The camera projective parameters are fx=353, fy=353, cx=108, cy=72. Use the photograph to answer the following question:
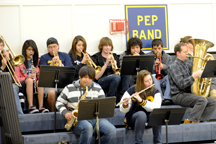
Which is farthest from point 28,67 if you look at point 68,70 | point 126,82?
point 126,82

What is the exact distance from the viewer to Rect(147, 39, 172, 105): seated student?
18.4 ft

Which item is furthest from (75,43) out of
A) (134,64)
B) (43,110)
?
(43,110)

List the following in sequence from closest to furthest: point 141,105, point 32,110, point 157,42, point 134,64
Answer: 1. point 141,105
2. point 32,110
3. point 134,64
4. point 157,42

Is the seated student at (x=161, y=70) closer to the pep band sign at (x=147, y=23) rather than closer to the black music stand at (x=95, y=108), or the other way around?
the pep band sign at (x=147, y=23)

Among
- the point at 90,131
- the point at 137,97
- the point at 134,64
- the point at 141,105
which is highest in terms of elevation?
the point at 134,64

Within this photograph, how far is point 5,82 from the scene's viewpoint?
4.23m

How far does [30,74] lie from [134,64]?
1589mm

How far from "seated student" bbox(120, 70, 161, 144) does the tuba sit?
104cm

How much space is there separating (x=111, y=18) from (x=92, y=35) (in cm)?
49

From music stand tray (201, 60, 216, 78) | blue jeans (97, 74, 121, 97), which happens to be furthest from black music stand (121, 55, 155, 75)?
music stand tray (201, 60, 216, 78)

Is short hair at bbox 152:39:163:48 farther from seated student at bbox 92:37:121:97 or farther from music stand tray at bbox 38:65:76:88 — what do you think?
music stand tray at bbox 38:65:76:88

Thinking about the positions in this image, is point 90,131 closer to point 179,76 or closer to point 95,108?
point 95,108

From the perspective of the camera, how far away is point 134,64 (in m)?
5.27

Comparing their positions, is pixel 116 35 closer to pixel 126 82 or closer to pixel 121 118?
pixel 126 82
